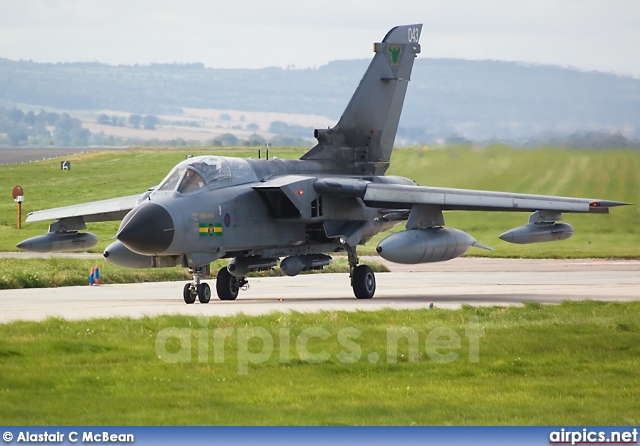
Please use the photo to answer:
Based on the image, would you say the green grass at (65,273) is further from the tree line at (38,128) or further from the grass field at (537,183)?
the tree line at (38,128)

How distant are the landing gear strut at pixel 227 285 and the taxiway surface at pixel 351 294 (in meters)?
0.21

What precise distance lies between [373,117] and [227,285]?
558cm

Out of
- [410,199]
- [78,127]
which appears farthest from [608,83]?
[78,127]

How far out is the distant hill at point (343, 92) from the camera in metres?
33.1

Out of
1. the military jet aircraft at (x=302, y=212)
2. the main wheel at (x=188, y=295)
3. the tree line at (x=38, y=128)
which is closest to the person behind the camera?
the military jet aircraft at (x=302, y=212)

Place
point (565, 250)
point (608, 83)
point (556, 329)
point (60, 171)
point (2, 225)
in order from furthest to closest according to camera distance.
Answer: point (60, 171) → point (2, 225) → point (565, 250) → point (608, 83) → point (556, 329)

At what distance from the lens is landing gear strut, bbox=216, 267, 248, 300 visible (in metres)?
23.7

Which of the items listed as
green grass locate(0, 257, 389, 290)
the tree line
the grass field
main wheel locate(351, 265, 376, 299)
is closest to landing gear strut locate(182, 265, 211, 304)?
main wheel locate(351, 265, 376, 299)

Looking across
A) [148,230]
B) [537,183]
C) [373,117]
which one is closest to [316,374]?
[148,230]

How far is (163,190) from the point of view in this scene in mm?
21297

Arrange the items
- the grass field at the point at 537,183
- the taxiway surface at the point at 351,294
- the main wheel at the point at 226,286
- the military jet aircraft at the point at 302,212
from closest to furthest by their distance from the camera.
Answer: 1. the taxiway surface at the point at 351,294
2. the military jet aircraft at the point at 302,212
3. the main wheel at the point at 226,286
4. the grass field at the point at 537,183

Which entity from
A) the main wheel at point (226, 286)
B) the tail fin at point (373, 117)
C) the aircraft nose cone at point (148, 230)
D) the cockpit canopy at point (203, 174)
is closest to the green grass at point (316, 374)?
the aircraft nose cone at point (148, 230)

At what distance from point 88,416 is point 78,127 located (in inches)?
2844

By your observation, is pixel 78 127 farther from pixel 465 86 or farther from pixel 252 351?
pixel 252 351
